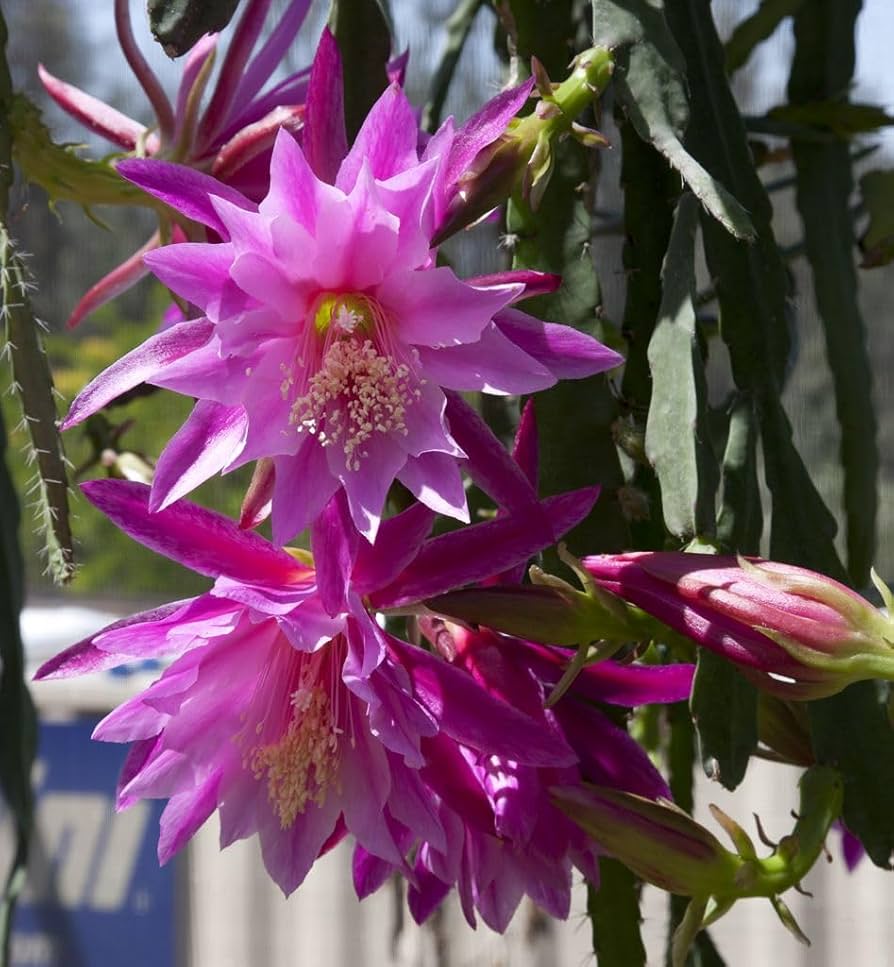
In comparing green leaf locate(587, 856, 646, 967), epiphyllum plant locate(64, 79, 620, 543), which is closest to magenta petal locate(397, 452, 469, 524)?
epiphyllum plant locate(64, 79, 620, 543)

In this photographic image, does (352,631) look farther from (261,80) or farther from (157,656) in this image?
(261,80)

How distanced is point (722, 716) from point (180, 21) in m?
0.29

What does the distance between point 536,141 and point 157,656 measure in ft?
0.69

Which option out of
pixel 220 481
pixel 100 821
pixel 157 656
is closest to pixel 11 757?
pixel 157 656

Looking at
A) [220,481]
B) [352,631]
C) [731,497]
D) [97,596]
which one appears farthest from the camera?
[97,596]

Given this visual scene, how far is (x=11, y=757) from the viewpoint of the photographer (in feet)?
2.08

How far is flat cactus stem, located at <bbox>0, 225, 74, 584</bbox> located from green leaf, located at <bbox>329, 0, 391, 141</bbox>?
0.15 m

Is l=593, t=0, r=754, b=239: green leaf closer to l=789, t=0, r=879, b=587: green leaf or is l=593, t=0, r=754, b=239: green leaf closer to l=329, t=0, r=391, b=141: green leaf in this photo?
l=329, t=0, r=391, b=141: green leaf

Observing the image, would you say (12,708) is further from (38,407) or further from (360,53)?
(360,53)

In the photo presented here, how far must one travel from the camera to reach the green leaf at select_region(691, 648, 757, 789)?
1.33 ft

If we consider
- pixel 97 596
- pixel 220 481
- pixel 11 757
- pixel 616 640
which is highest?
pixel 616 640

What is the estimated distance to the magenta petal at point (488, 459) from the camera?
375 millimetres

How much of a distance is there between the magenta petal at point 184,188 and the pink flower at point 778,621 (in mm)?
176

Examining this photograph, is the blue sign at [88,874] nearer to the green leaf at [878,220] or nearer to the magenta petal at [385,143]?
the green leaf at [878,220]
